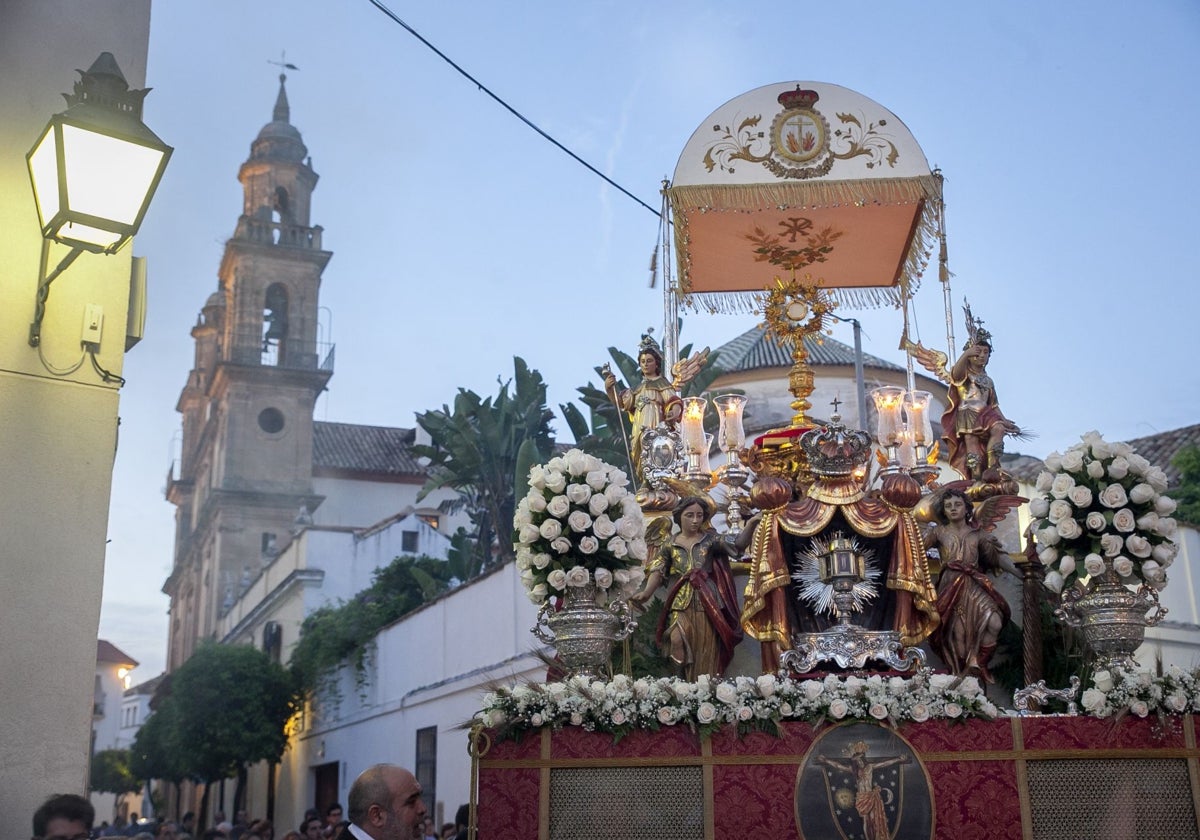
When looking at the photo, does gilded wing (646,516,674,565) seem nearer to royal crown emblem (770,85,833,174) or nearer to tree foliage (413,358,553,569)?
royal crown emblem (770,85,833,174)

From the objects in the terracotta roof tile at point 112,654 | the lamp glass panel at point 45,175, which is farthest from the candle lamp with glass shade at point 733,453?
the terracotta roof tile at point 112,654

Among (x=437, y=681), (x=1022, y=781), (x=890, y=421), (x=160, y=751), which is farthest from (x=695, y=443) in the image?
(x=160, y=751)

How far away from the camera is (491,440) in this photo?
23.6 m

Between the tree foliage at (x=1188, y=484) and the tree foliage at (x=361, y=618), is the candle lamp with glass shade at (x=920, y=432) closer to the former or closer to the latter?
the tree foliage at (x=1188, y=484)

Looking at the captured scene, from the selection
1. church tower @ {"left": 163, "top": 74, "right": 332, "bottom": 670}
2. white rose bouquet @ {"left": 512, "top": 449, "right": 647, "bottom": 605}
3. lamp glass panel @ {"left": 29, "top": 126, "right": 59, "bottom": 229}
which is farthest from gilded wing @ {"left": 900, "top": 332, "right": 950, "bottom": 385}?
church tower @ {"left": 163, "top": 74, "right": 332, "bottom": 670}

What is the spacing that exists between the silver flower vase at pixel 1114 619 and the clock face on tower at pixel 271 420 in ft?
127

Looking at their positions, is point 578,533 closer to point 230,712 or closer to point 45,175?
point 45,175

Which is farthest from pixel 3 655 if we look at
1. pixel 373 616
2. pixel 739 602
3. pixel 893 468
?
pixel 373 616

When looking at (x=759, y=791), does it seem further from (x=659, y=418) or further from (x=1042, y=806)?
(x=659, y=418)

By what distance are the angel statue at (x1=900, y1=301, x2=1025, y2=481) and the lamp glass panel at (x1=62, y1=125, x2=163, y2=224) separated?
5700 mm

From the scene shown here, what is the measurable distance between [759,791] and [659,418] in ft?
11.7

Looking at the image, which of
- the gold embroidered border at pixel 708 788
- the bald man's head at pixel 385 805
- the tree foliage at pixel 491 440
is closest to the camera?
the bald man's head at pixel 385 805

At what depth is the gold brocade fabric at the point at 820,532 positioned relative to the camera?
309 inches

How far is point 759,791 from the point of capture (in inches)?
249
